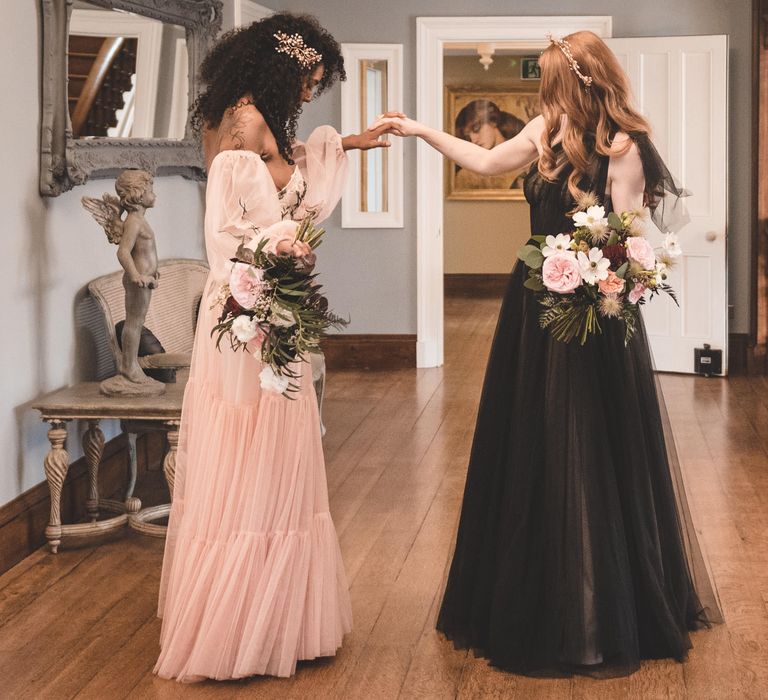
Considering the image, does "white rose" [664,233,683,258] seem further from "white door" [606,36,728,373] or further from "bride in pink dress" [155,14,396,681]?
"white door" [606,36,728,373]

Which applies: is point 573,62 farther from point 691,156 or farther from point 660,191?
point 691,156

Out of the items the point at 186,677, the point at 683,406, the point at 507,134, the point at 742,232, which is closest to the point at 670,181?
the point at 186,677

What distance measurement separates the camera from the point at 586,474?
3.26m

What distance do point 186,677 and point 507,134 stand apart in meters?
11.6

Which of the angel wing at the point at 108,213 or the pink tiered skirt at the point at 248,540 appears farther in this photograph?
the angel wing at the point at 108,213

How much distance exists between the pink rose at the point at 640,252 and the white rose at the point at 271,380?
0.99 meters

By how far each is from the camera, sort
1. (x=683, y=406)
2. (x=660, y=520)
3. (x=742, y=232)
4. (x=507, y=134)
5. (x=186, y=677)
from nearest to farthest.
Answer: (x=186, y=677) < (x=660, y=520) < (x=683, y=406) < (x=742, y=232) < (x=507, y=134)

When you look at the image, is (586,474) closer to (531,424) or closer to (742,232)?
(531,424)

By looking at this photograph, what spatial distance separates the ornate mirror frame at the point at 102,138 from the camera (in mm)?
4438

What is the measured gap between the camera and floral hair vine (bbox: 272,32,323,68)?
125 inches

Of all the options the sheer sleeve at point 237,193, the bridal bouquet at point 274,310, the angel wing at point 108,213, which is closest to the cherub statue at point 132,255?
the angel wing at point 108,213

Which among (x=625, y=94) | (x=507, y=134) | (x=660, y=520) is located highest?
(x=507, y=134)

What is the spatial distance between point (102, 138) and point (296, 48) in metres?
1.98

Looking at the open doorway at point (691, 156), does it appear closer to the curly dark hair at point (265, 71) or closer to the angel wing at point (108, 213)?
the angel wing at point (108, 213)
